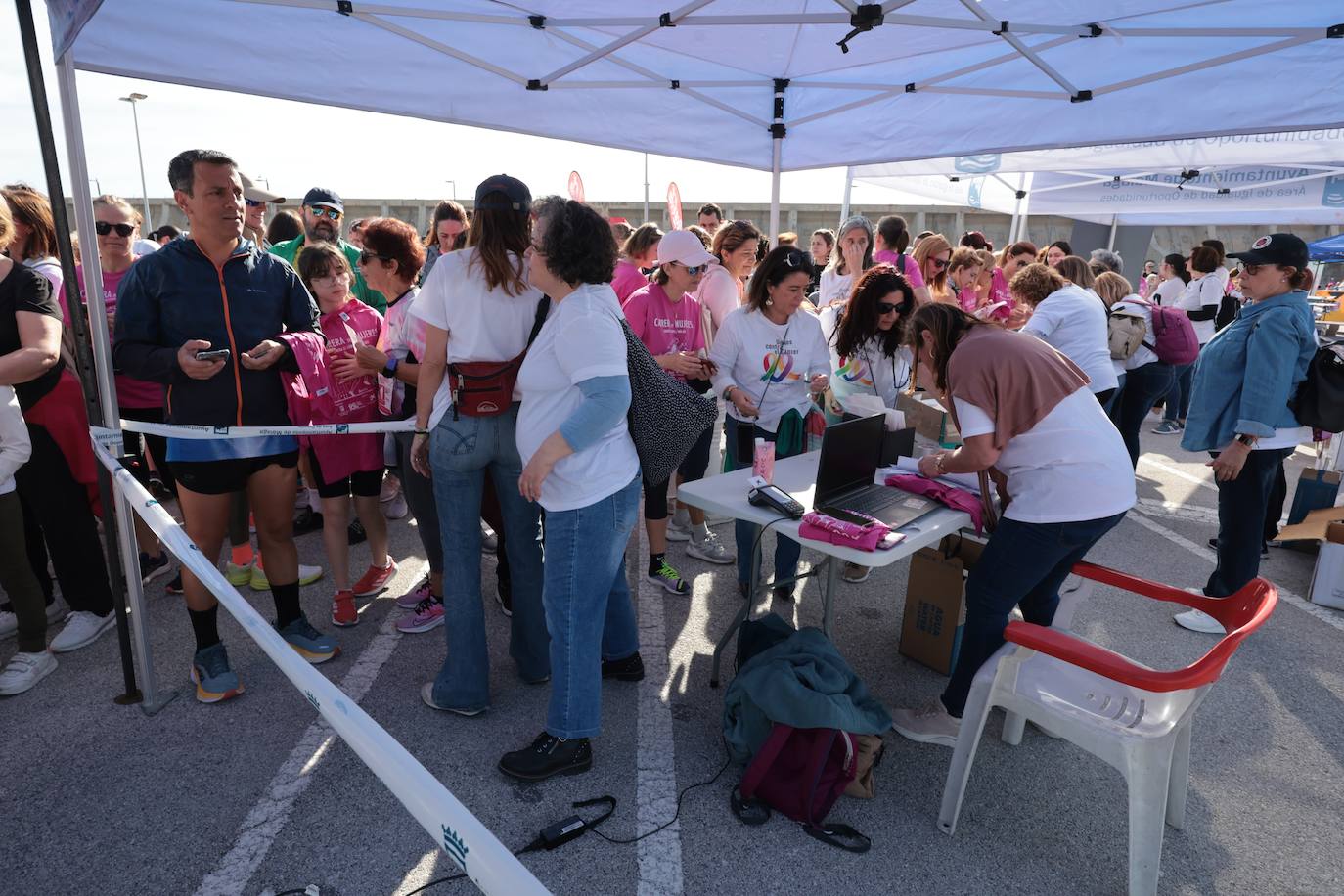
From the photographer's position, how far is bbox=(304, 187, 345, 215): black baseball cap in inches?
185

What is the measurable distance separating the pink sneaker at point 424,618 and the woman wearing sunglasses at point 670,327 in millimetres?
1109

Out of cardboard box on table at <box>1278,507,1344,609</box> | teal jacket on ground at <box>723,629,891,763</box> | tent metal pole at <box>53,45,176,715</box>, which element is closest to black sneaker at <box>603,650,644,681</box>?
teal jacket on ground at <box>723,629,891,763</box>

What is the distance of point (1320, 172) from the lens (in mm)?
9273

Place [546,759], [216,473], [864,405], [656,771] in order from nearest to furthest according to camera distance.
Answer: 1. [546,759]
2. [656,771]
3. [216,473]
4. [864,405]

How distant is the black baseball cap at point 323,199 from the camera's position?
4.69 metres

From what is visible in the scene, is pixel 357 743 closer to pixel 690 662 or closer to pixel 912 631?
pixel 690 662

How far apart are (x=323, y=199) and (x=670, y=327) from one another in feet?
8.99

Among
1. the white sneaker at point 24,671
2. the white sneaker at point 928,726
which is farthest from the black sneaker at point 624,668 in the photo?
the white sneaker at point 24,671

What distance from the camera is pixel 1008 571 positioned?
2.31 meters

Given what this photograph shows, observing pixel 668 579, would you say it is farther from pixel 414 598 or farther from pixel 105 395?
pixel 105 395

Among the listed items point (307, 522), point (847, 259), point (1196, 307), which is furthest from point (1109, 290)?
point (307, 522)

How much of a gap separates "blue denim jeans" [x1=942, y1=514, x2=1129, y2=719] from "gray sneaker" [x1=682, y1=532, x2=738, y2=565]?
173 centimetres

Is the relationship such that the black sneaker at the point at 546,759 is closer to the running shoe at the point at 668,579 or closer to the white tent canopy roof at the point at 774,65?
the running shoe at the point at 668,579

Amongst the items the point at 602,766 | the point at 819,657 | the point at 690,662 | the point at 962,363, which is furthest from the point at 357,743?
the point at 690,662
